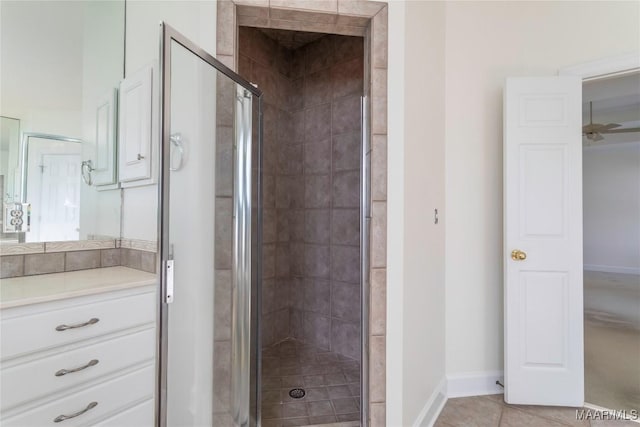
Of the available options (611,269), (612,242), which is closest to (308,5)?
(612,242)

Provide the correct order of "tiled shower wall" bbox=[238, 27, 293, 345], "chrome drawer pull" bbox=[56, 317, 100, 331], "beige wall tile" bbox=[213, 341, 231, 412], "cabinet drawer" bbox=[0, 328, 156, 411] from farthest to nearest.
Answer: "tiled shower wall" bbox=[238, 27, 293, 345] < "beige wall tile" bbox=[213, 341, 231, 412] < "chrome drawer pull" bbox=[56, 317, 100, 331] < "cabinet drawer" bbox=[0, 328, 156, 411]

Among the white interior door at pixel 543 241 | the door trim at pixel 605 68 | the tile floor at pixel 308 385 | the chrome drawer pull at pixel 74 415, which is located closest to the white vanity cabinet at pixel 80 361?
the chrome drawer pull at pixel 74 415

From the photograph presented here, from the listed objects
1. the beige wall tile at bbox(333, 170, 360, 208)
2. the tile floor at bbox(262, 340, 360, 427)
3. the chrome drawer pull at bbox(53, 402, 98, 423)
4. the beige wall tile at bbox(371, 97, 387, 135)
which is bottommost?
the tile floor at bbox(262, 340, 360, 427)

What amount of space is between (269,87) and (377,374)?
2560 millimetres

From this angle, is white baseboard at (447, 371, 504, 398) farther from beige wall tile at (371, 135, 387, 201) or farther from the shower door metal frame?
the shower door metal frame

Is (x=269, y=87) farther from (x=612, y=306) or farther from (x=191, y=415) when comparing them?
(x=612, y=306)

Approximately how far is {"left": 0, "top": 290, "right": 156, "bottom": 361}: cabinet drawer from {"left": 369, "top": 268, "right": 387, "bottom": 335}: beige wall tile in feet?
3.74

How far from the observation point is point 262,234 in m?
2.07

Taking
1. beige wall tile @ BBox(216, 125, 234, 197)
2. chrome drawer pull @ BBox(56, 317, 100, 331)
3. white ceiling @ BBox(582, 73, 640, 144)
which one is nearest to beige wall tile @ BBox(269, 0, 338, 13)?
beige wall tile @ BBox(216, 125, 234, 197)

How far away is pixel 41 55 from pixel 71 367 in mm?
1663

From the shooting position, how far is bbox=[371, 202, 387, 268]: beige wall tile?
159 cm

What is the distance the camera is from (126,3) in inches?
77.4

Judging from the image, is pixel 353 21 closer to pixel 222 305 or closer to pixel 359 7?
pixel 359 7

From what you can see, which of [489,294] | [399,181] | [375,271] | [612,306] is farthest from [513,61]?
[612,306]
